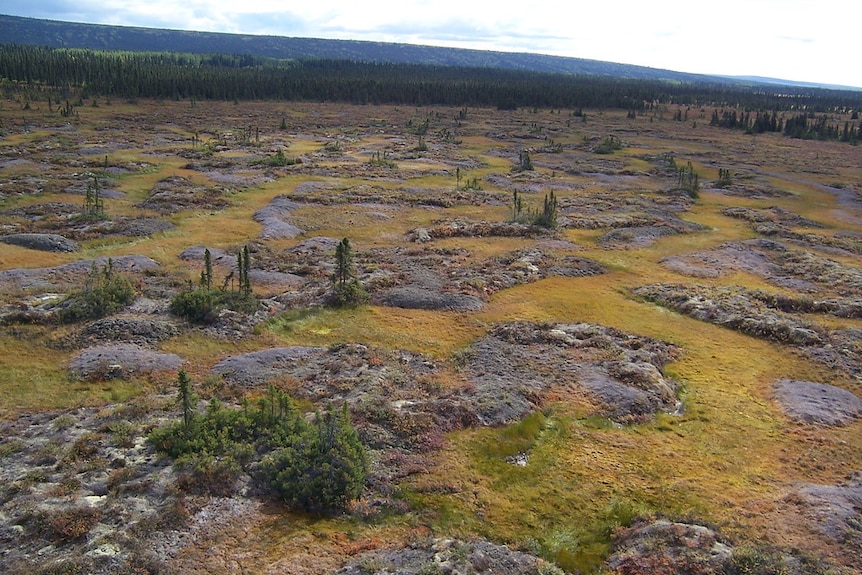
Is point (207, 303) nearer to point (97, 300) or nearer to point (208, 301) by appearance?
point (208, 301)

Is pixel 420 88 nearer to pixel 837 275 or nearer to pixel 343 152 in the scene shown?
pixel 343 152

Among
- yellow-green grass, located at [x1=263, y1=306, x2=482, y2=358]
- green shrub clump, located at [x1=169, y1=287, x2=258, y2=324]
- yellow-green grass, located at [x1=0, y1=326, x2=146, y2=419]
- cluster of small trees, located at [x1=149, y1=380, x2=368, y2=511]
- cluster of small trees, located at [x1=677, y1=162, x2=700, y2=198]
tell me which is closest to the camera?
cluster of small trees, located at [x1=149, y1=380, x2=368, y2=511]

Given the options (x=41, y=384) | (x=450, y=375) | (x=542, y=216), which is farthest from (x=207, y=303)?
(x=542, y=216)

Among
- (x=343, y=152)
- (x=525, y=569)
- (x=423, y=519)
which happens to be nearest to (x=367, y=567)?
(x=423, y=519)

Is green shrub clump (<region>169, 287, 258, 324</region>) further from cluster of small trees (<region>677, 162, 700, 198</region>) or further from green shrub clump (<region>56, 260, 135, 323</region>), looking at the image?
cluster of small trees (<region>677, 162, 700, 198</region>)

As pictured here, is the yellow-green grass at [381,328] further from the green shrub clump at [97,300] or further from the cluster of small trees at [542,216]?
the cluster of small trees at [542,216]

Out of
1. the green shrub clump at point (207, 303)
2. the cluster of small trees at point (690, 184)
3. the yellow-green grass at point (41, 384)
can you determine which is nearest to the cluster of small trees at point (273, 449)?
→ the yellow-green grass at point (41, 384)

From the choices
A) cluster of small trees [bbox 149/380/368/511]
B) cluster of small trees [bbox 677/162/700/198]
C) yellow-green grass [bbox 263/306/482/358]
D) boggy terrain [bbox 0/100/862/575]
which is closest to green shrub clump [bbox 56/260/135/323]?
boggy terrain [bbox 0/100/862/575]
